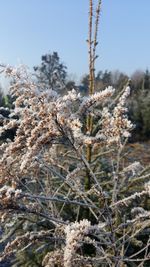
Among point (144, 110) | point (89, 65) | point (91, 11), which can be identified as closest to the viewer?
point (91, 11)

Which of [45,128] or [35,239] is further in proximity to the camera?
[35,239]

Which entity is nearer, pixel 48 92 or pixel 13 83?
pixel 48 92

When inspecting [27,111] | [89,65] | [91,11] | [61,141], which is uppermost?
[91,11]

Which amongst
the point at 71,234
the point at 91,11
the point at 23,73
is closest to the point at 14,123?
the point at 23,73

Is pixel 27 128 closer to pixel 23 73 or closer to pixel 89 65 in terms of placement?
pixel 23 73

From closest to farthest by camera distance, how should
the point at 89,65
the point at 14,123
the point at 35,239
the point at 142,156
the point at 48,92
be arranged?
the point at 48,92, the point at 14,123, the point at 35,239, the point at 89,65, the point at 142,156

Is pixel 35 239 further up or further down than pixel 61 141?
further down

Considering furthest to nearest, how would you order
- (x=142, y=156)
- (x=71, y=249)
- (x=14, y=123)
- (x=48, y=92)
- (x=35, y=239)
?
(x=142, y=156) < (x=35, y=239) < (x=14, y=123) < (x=48, y=92) < (x=71, y=249)

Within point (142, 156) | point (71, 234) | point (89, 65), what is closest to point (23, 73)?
point (71, 234)

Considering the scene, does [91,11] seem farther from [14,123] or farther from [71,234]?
[71,234]
